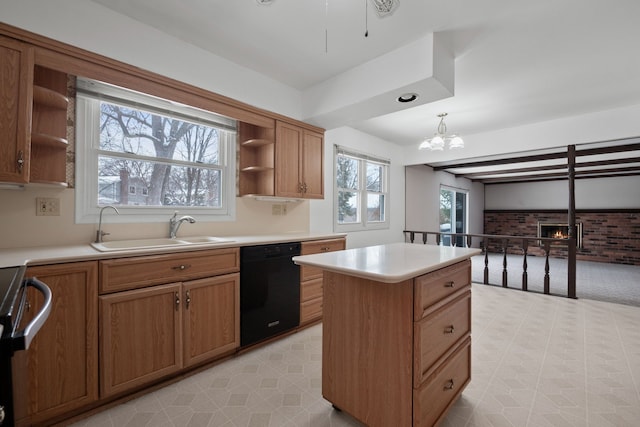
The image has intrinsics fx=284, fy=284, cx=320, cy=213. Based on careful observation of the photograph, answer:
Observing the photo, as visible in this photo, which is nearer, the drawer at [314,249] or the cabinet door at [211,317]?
the cabinet door at [211,317]

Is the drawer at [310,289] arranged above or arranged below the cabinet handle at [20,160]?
below

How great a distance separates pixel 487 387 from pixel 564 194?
26.5 feet

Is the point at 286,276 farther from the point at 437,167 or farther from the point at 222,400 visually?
the point at 437,167

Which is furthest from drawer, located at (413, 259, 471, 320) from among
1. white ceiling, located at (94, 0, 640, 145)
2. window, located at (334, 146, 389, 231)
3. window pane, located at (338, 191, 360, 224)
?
window pane, located at (338, 191, 360, 224)

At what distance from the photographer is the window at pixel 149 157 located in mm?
2047

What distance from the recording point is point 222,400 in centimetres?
175

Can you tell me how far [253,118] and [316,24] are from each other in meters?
1.01

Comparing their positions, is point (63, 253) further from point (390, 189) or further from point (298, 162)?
point (390, 189)

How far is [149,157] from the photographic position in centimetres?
238

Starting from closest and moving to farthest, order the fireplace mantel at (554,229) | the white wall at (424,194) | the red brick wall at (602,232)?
the white wall at (424,194) → the red brick wall at (602,232) → the fireplace mantel at (554,229)

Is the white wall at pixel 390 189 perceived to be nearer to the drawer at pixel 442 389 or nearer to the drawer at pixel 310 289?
the drawer at pixel 310 289

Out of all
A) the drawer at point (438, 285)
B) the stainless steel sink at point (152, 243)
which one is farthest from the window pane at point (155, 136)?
the drawer at point (438, 285)

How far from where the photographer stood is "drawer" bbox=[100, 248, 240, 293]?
1.66m

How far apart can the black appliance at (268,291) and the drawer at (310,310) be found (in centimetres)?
6
